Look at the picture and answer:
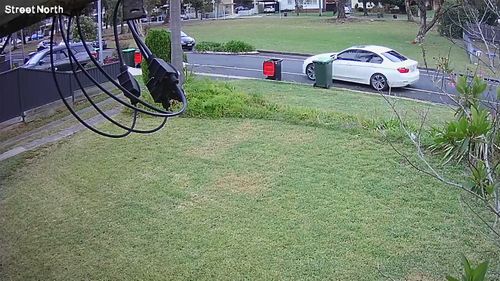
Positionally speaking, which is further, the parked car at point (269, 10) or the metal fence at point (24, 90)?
the parked car at point (269, 10)

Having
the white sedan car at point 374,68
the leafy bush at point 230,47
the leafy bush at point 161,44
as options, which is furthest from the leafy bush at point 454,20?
the leafy bush at point 230,47

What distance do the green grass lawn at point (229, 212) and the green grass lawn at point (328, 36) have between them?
1876 centimetres

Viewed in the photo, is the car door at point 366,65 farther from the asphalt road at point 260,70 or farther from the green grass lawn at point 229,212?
the green grass lawn at point 229,212

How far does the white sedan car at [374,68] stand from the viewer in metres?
18.5

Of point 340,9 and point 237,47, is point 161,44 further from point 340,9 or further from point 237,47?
point 340,9

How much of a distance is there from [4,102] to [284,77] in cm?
1169

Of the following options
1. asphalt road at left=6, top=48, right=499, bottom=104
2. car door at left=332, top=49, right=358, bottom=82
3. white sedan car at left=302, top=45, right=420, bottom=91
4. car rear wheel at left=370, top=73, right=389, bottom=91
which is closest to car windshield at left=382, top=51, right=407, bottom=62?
white sedan car at left=302, top=45, right=420, bottom=91

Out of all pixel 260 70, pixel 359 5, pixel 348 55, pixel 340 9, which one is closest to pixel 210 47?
pixel 260 70

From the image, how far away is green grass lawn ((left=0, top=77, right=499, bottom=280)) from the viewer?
5785 mm

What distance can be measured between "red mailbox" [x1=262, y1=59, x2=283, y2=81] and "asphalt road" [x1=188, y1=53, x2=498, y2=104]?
83 cm

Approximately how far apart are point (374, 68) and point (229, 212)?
1306cm

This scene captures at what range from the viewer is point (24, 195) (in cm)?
810

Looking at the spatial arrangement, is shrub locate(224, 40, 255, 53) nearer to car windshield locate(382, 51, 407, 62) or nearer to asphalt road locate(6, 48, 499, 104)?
asphalt road locate(6, 48, 499, 104)

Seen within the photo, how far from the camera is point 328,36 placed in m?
40.8
